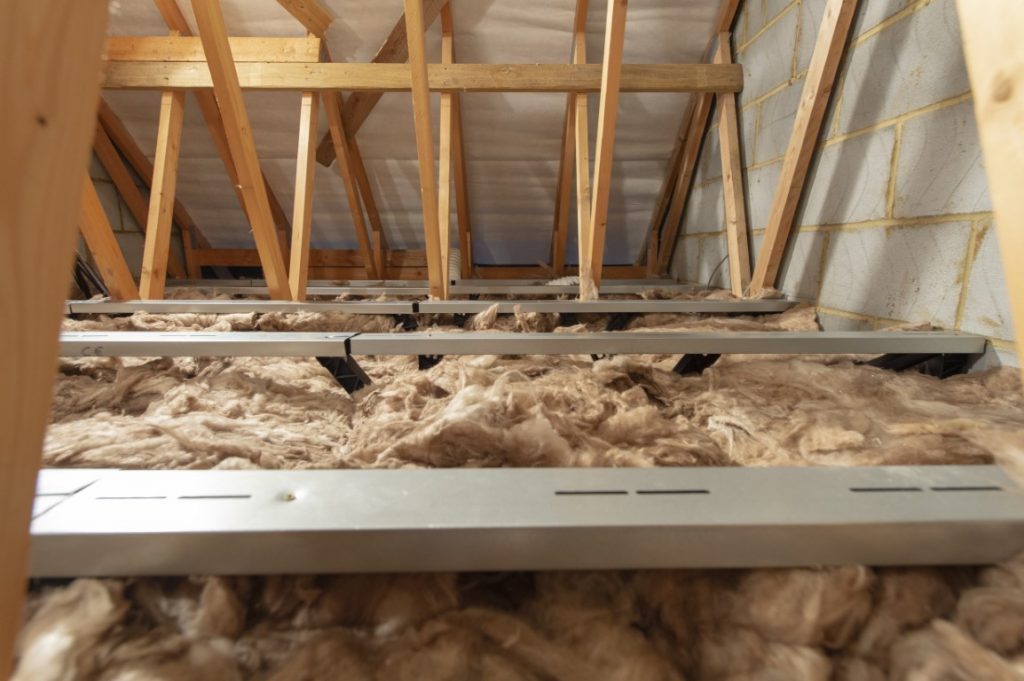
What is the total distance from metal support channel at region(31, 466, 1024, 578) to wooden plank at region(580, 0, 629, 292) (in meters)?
1.50

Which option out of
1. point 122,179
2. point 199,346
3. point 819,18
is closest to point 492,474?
point 199,346

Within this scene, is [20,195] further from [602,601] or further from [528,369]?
[528,369]

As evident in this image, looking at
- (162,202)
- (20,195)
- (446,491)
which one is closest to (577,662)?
(446,491)

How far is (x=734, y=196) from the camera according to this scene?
→ 7.86 feet

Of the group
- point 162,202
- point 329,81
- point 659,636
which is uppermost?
point 329,81

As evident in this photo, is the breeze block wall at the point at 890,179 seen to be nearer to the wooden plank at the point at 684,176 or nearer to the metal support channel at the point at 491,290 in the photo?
the wooden plank at the point at 684,176

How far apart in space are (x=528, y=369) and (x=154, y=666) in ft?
3.08

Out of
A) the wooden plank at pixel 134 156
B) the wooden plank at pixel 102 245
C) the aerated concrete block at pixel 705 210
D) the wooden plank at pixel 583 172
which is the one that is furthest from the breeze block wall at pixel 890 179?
the wooden plank at pixel 134 156

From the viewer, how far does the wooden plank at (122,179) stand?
314cm

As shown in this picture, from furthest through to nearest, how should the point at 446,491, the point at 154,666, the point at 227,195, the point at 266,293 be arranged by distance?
1. the point at 227,195
2. the point at 266,293
3. the point at 446,491
4. the point at 154,666

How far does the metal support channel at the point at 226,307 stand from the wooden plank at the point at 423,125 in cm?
23

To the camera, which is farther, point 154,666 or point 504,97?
point 504,97

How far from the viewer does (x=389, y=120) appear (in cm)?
303

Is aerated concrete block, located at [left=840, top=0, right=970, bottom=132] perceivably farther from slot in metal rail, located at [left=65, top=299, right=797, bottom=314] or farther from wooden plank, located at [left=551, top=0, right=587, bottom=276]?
wooden plank, located at [left=551, top=0, right=587, bottom=276]
